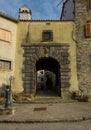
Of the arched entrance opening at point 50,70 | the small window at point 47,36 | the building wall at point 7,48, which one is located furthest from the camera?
the arched entrance opening at point 50,70

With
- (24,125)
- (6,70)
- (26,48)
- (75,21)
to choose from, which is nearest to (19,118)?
(24,125)

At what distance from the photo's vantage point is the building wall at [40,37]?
13.2 m

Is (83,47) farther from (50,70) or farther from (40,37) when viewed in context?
(50,70)

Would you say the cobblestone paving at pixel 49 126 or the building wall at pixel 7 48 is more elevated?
the building wall at pixel 7 48

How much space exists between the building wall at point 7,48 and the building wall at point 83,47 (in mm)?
4940

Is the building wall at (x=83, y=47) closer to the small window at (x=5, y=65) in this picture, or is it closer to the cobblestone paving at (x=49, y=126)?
the small window at (x=5, y=65)

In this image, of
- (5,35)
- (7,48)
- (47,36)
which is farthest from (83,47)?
(5,35)

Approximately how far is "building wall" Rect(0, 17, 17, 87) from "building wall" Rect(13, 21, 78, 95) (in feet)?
1.10

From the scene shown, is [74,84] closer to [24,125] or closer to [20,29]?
[20,29]

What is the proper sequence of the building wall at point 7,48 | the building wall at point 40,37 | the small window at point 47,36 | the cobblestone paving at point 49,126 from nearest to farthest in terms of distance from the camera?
the cobblestone paving at point 49,126 < the building wall at point 7,48 < the building wall at point 40,37 < the small window at point 47,36

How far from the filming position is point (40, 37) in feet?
45.4

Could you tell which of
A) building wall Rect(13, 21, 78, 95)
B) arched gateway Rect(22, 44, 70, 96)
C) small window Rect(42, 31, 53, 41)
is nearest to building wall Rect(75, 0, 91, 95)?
building wall Rect(13, 21, 78, 95)

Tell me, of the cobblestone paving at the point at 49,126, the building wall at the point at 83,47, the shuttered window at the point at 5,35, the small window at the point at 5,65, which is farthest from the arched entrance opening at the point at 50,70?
the cobblestone paving at the point at 49,126

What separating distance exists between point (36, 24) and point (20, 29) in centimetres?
133
